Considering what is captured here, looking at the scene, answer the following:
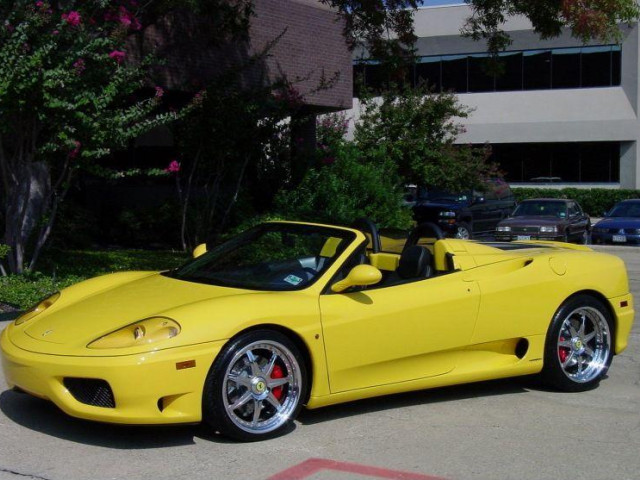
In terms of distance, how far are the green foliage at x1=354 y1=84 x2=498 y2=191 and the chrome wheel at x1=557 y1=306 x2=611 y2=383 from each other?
658 inches

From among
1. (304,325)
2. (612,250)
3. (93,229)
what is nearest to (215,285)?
(304,325)

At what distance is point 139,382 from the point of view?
480 cm

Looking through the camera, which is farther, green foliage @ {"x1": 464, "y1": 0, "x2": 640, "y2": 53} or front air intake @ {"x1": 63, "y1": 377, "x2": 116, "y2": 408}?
green foliage @ {"x1": 464, "y1": 0, "x2": 640, "y2": 53}

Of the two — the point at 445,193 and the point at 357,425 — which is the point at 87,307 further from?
the point at 445,193

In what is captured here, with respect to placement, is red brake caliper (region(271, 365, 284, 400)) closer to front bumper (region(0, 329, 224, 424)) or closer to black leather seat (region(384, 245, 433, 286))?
front bumper (region(0, 329, 224, 424))

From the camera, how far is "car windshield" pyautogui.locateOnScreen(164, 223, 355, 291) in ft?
19.0

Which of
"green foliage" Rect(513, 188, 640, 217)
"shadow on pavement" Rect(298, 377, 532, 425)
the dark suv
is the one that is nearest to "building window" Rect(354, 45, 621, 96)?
"green foliage" Rect(513, 188, 640, 217)

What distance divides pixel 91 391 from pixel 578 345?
3633mm

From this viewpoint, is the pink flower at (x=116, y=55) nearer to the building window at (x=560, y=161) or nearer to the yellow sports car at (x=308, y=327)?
the yellow sports car at (x=308, y=327)

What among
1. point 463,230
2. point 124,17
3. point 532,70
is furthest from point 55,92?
point 532,70

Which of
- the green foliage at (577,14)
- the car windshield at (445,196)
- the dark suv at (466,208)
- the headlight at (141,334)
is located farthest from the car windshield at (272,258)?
the car windshield at (445,196)

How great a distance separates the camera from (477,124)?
37.6 meters

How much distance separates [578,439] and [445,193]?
18.2 meters

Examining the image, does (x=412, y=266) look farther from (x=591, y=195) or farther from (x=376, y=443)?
(x=591, y=195)
